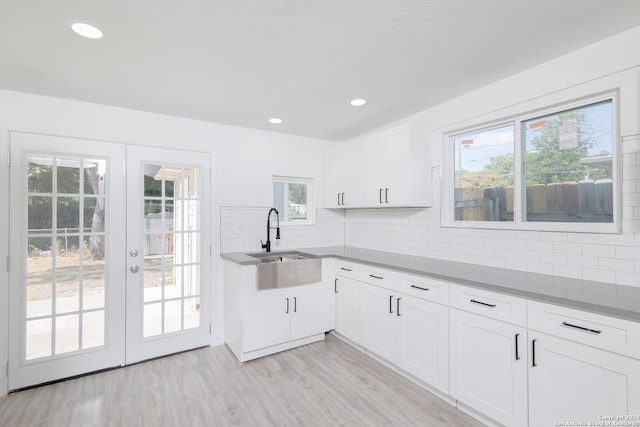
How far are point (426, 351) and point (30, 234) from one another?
131 inches

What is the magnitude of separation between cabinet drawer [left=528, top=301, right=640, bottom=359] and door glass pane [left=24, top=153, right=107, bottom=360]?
335cm

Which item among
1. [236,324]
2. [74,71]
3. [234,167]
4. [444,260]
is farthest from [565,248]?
[74,71]

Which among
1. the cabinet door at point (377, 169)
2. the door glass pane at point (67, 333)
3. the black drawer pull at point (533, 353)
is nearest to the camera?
the black drawer pull at point (533, 353)

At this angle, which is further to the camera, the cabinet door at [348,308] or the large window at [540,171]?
the cabinet door at [348,308]

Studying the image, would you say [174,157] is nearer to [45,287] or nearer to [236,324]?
[45,287]

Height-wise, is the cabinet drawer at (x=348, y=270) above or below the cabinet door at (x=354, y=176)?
below

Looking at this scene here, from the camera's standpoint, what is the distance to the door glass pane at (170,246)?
2930 mm

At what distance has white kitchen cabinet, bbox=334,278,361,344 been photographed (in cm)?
304

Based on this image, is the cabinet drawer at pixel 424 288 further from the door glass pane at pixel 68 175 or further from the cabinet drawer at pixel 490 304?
the door glass pane at pixel 68 175

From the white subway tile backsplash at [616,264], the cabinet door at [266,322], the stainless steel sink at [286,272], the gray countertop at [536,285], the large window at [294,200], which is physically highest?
the large window at [294,200]

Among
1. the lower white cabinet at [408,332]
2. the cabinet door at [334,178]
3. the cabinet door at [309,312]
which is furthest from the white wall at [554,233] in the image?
the cabinet door at [309,312]

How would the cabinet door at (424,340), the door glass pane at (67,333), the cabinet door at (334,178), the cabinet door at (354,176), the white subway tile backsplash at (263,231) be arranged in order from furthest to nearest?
the cabinet door at (334,178), the cabinet door at (354,176), the white subway tile backsplash at (263,231), the door glass pane at (67,333), the cabinet door at (424,340)

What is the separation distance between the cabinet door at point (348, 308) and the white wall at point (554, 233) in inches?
28.9

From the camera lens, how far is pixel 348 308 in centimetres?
316
